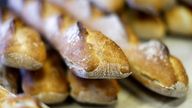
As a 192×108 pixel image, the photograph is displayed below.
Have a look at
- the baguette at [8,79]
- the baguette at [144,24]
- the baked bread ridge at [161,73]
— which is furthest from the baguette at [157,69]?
the baguette at [8,79]

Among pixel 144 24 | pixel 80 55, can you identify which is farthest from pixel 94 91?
pixel 144 24

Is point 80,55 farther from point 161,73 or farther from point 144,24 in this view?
point 144,24

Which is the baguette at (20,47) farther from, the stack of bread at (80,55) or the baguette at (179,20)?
the baguette at (179,20)

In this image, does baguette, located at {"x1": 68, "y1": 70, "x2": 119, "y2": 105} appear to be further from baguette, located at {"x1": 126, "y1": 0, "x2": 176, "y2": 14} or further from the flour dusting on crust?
baguette, located at {"x1": 126, "y1": 0, "x2": 176, "y2": 14}

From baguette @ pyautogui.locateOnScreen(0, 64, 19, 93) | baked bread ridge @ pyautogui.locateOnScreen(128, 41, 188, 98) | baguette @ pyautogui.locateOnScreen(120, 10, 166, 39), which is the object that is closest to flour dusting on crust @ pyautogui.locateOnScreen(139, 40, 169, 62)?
baked bread ridge @ pyautogui.locateOnScreen(128, 41, 188, 98)

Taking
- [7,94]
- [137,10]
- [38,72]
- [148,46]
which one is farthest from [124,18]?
[7,94]

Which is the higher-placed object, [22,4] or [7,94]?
[22,4]

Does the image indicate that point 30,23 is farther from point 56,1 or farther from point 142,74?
point 142,74
